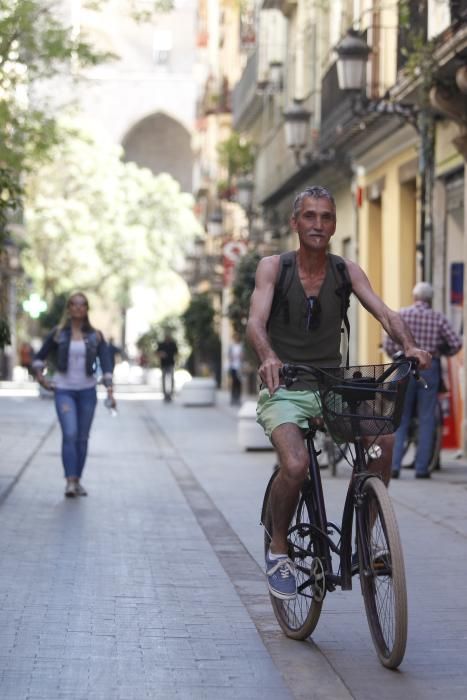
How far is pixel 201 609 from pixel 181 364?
55.9m

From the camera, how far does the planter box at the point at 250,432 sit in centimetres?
2067

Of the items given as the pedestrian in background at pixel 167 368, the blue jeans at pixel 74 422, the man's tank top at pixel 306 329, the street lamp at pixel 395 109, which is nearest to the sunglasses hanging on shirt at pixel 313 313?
the man's tank top at pixel 306 329

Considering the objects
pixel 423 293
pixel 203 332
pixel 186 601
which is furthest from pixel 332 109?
pixel 203 332

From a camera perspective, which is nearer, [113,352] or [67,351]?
[67,351]

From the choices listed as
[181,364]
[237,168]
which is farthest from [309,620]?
[181,364]

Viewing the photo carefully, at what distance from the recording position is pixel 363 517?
6.59m

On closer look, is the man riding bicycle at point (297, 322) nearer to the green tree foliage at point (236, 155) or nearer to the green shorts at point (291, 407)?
the green shorts at point (291, 407)

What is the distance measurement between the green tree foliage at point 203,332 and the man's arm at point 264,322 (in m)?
42.3

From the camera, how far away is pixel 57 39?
27.4 m

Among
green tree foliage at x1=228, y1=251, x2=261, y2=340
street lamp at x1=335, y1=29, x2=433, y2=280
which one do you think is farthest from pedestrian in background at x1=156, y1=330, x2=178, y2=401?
street lamp at x1=335, y1=29, x2=433, y2=280

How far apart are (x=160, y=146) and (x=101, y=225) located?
37.5 meters

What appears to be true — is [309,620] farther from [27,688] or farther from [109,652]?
[27,688]

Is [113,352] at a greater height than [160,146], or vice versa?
[160,146]

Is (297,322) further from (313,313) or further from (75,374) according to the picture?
(75,374)
